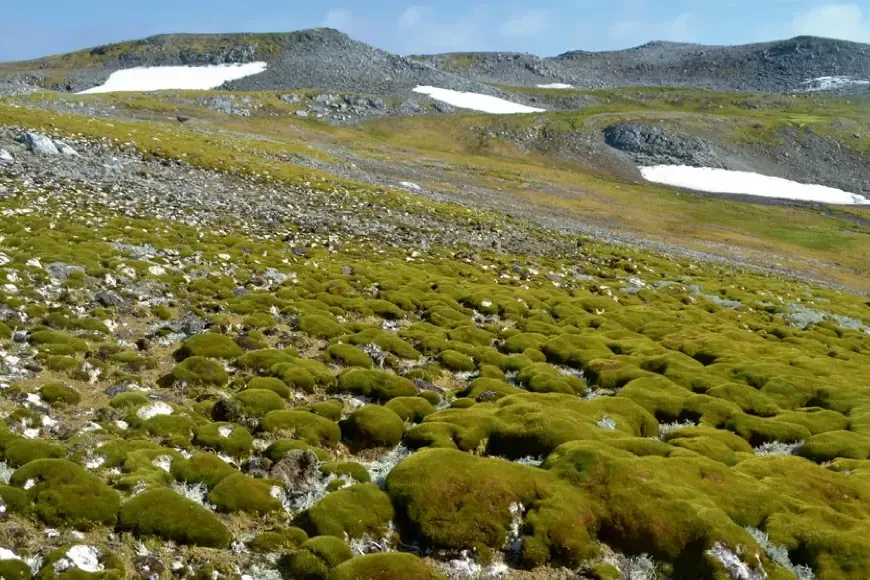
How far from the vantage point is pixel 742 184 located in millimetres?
151125

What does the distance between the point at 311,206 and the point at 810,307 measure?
134ft

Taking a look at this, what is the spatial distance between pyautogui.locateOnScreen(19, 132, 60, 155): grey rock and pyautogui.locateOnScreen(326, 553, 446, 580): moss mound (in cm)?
4949

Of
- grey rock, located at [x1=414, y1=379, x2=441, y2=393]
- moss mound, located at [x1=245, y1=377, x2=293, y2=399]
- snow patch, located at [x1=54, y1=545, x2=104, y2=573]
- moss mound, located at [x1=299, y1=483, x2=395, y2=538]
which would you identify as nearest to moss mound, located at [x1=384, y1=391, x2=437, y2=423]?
grey rock, located at [x1=414, y1=379, x2=441, y2=393]

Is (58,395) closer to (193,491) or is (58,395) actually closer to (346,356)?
(193,491)

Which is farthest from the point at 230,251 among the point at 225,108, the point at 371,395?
the point at 225,108

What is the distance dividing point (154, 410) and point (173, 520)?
4886 millimetres

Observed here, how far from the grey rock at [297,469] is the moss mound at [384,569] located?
3.15m

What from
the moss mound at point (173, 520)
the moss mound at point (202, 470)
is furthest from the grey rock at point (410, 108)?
the moss mound at point (173, 520)

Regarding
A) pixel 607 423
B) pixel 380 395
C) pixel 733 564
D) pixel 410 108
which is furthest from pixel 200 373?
pixel 410 108

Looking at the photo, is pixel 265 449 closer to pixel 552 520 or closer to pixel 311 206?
pixel 552 520

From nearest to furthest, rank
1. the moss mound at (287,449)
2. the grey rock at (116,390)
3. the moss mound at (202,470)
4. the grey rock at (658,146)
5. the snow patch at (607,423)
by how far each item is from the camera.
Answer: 1. the moss mound at (202,470)
2. the moss mound at (287,449)
3. the grey rock at (116,390)
4. the snow patch at (607,423)
5. the grey rock at (658,146)

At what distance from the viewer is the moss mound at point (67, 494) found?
10625 mm

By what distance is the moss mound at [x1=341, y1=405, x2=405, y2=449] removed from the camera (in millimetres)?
16047

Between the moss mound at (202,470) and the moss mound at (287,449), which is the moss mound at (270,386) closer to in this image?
the moss mound at (287,449)
